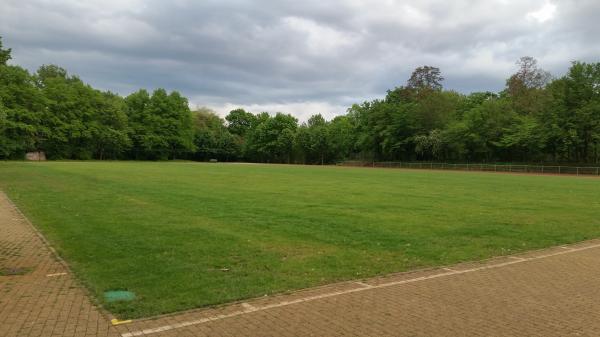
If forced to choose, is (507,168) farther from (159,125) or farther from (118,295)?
(159,125)

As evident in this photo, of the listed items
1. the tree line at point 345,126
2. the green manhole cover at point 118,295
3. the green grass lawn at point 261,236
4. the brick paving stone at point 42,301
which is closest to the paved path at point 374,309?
the brick paving stone at point 42,301

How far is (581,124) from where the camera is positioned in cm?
5906

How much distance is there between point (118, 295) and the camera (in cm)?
632

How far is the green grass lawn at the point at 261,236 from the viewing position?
23.4 ft

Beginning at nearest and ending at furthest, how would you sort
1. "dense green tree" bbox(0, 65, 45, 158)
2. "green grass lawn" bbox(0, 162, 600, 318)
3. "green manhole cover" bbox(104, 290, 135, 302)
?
"green manhole cover" bbox(104, 290, 135, 302), "green grass lawn" bbox(0, 162, 600, 318), "dense green tree" bbox(0, 65, 45, 158)

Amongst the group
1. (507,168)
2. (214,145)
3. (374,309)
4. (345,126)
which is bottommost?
(507,168)

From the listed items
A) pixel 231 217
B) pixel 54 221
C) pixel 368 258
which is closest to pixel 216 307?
pixel 368 258

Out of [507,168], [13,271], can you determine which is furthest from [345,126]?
[13,271]

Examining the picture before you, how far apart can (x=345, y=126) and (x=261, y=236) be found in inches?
3861

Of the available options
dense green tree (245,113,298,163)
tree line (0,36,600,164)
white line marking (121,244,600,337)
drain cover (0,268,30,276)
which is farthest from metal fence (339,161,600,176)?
drain cover (0,268,30,276)

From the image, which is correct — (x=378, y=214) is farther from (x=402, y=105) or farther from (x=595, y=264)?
(x=402, y=105)

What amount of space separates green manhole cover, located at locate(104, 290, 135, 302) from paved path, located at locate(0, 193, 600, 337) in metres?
0.26

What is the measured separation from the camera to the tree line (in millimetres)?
62628

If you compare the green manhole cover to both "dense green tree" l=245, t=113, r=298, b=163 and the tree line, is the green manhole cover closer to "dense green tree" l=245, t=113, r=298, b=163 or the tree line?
the tree line
